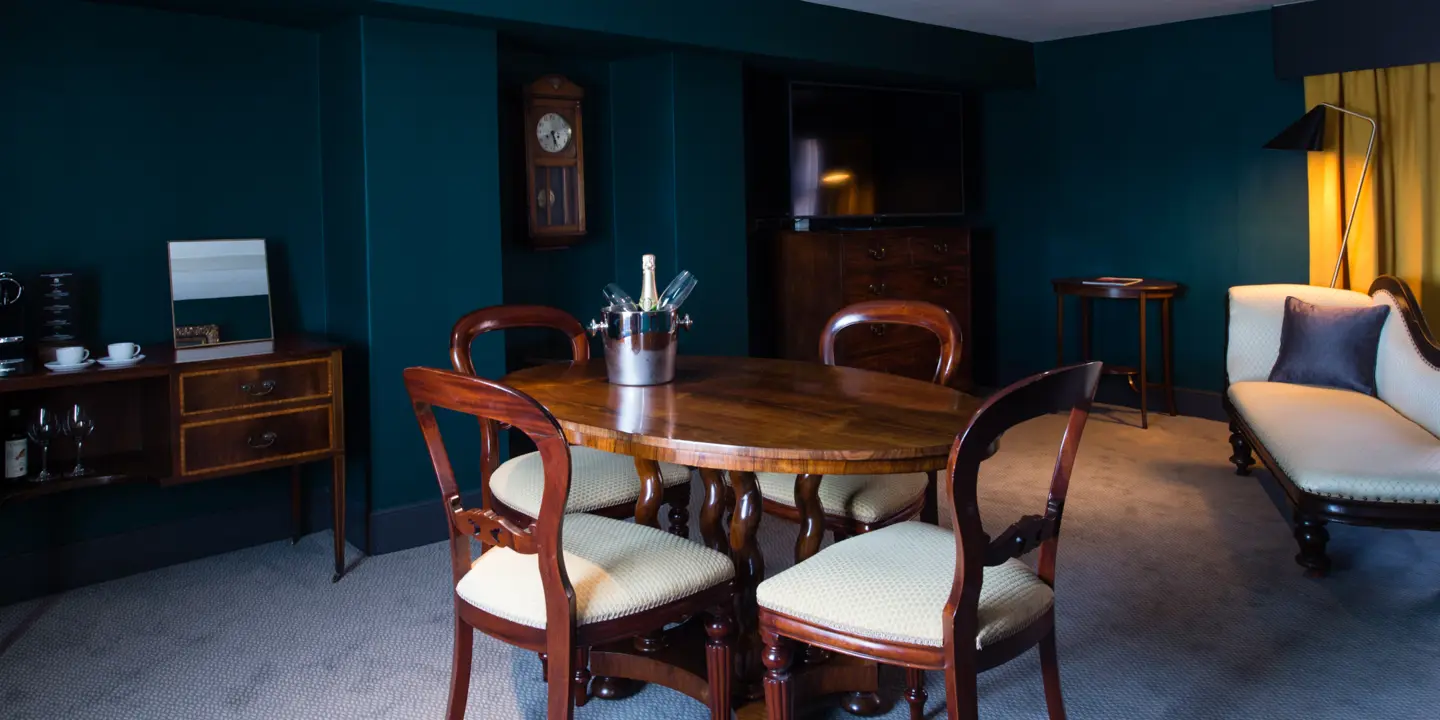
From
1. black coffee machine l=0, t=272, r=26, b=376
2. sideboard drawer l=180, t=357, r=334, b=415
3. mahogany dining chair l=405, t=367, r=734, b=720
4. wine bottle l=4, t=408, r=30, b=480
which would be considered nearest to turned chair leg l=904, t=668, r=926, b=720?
mahogany dining chair l=405, t=367, r=734, b=720

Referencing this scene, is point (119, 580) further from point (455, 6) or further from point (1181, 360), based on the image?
point (1181, 360)

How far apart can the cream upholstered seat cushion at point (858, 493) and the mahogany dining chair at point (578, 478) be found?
26cm

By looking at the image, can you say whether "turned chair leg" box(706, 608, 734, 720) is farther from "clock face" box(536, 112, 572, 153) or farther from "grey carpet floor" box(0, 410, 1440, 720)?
"clock face" box(536, 112, 572, 153)

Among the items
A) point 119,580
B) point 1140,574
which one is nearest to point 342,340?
point 119,580

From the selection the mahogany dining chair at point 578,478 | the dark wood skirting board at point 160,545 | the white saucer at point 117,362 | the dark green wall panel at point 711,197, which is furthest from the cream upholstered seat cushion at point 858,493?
the dark green wall panel at point 711,197

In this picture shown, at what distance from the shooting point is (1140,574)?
11.1 ft

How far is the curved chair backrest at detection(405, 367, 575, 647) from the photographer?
1771mm

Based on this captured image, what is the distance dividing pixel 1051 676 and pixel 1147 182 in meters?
4.56

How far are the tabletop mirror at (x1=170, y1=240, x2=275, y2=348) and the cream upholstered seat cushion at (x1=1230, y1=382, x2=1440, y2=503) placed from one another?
3438 mm

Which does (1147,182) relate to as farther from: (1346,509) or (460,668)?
(460,668)

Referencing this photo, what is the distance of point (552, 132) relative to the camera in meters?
4.26

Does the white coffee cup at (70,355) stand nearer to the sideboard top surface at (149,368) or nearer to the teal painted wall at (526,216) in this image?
the sideboard top surface at (149,368)

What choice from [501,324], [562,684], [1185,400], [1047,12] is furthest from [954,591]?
[1185,400]

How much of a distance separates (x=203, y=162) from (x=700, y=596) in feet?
8.71
